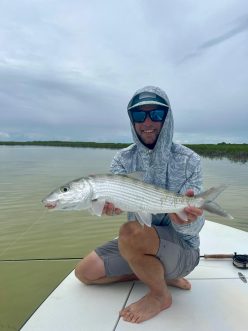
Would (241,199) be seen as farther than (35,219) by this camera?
Yes

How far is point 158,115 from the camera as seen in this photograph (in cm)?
370

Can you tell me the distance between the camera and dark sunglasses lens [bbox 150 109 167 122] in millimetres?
3671

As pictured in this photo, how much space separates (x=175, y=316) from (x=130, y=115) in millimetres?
1916

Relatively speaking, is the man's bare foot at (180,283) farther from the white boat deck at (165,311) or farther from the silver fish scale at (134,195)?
the silver fish scale at (134,195)

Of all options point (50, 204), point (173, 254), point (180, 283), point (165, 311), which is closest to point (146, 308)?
point (165, 311)

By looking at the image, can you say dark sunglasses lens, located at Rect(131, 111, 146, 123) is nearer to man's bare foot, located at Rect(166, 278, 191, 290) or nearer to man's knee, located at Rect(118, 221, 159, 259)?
man's knee, located at Rect(118, 221, 159, 259)

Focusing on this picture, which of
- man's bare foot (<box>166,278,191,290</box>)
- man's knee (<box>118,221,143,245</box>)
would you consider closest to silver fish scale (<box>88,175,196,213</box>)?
man's knee (<box>118,221,143,245</box>)

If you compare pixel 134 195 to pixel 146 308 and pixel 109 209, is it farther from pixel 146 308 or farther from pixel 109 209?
pixel 146 308

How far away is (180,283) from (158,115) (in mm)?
1671

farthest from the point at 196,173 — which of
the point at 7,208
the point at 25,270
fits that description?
the point at 7,208

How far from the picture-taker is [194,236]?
11.9 feet

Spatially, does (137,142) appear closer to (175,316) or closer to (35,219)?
(175,316)

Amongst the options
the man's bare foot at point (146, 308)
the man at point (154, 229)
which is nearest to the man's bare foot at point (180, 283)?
the man at point (154, 229)

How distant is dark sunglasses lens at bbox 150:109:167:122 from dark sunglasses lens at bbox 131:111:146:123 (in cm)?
8
